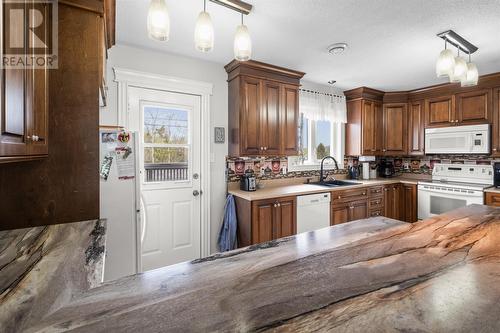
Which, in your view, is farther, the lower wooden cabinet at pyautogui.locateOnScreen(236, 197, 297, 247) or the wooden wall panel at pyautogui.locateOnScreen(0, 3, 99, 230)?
the lower wooden cabinet at pyautogui.locateOnScreen(236, 197, 297, 247)

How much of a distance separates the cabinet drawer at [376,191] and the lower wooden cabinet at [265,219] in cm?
146

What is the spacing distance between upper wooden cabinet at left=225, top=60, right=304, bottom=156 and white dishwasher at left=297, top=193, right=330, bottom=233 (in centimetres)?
64

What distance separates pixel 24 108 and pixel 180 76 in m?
1.82

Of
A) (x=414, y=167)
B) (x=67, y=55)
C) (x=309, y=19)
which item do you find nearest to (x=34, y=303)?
(x=67, y=55)

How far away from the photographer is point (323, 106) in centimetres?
380

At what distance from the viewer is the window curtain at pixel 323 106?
11.9 ft

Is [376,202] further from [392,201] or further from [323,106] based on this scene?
[323,106]

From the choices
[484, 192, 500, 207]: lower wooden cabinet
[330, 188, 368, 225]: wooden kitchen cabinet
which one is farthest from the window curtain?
[484, 192, 500, 207]: lower wooden cabinet

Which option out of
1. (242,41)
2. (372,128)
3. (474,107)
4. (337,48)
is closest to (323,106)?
(372,128)

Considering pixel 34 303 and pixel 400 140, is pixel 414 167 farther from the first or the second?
pixel 34 303

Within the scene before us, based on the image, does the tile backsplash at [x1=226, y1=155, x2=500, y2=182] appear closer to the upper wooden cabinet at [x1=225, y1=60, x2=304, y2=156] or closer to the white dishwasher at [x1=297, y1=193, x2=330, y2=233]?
the upper wooden cabinet at [x1=225, y1=60, x2=304, y2=156]

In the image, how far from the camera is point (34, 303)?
0.65m

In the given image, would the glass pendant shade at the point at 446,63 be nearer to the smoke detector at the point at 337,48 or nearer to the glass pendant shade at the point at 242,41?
the smoke detector at the point at 337,48

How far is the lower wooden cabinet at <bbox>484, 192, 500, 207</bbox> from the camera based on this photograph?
3021 mm
